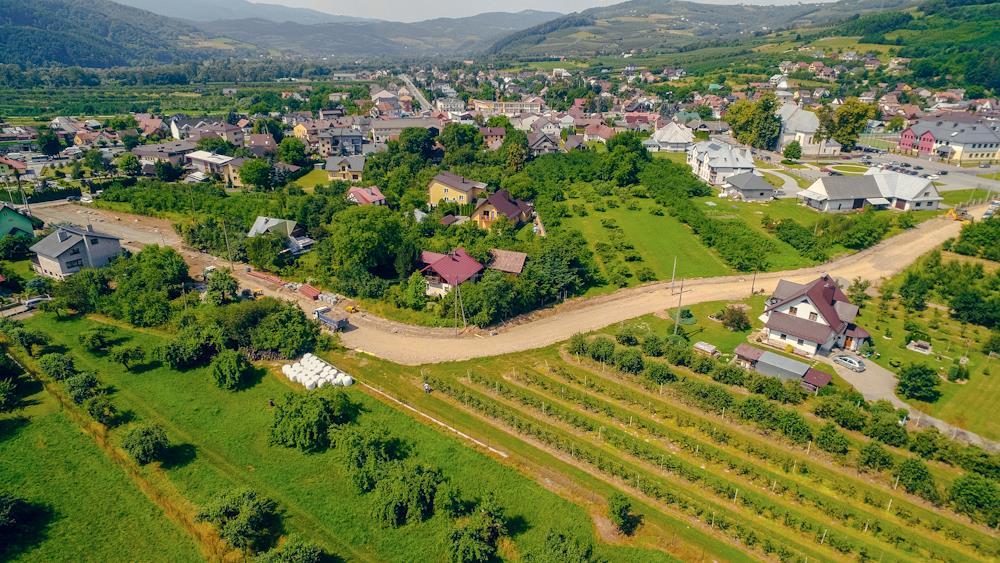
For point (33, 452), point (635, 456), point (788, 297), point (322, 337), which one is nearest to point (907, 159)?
point (788, 297)

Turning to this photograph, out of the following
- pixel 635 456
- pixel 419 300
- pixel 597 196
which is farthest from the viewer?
pixel 597 196

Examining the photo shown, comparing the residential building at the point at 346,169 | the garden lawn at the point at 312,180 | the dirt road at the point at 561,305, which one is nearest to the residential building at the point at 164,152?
the garden lawn at the point at 312,180

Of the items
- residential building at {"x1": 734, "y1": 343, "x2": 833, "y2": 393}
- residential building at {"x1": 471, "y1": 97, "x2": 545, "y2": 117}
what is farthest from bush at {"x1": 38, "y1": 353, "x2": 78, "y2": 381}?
residential building at {"x1": 471, "y1": 97, "x2": 545, "y2": 117}

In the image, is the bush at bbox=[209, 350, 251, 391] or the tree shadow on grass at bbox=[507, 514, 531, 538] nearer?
the tree shadow on grass at bbox=[507, 514, 531, 538]

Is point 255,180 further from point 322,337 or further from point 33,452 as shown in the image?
point 33,452

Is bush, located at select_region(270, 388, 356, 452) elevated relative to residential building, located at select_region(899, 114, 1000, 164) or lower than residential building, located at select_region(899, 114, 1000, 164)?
lower

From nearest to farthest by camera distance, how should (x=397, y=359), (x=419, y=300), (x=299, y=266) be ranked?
(x=397, y=359) < (x=419, y=300) < (x=299, y=266)

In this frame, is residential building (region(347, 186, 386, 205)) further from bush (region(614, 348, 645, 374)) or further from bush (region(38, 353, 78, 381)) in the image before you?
bush (region(614, 348, 645, 374))

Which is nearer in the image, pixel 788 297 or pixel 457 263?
pixel 788 297
